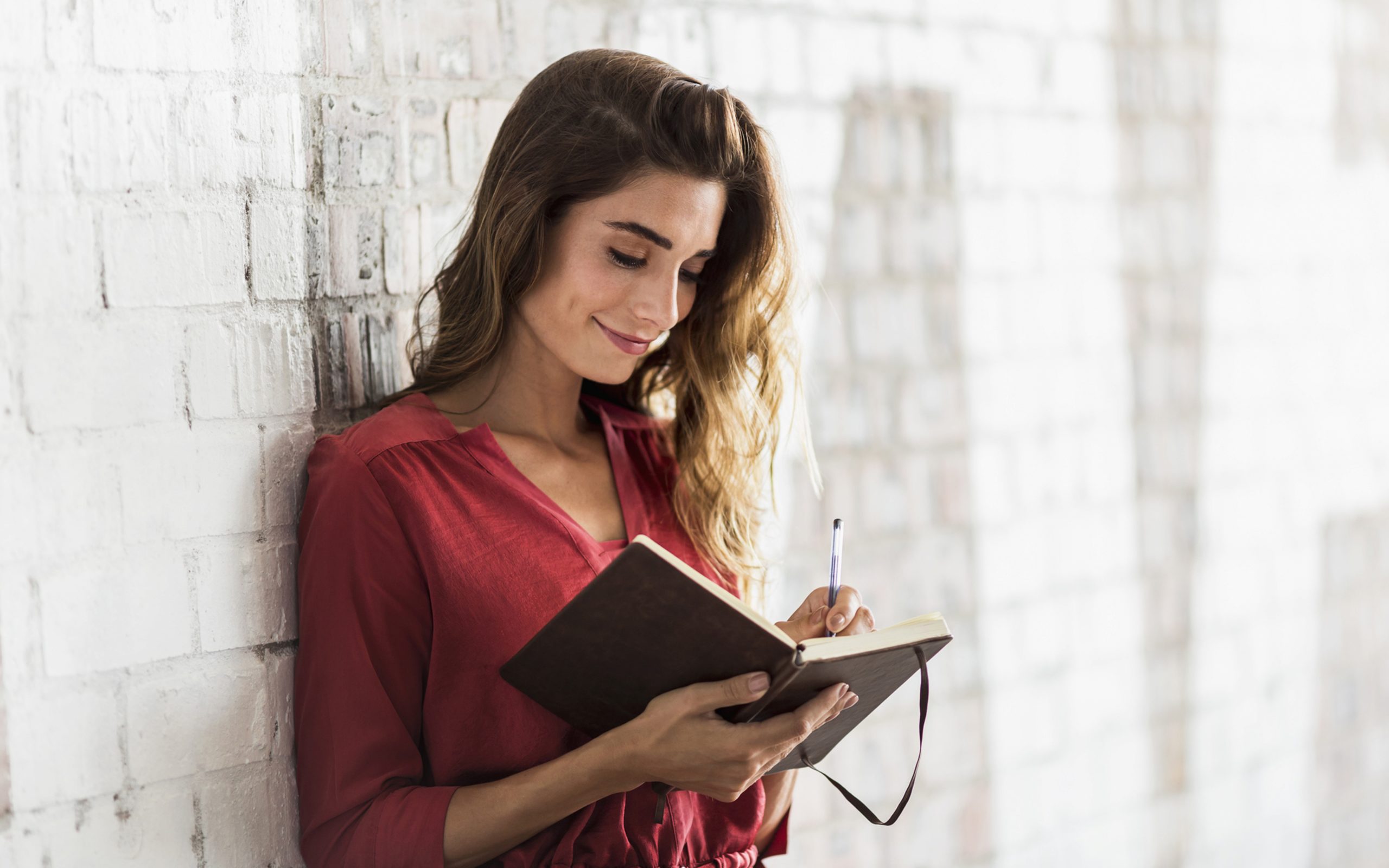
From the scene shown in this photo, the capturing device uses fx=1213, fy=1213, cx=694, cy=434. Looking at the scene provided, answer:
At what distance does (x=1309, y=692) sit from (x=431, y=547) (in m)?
2.53

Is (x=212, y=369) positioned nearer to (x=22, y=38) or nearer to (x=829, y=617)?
(x=22, y=38)

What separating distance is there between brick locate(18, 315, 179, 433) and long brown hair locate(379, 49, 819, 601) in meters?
0.29

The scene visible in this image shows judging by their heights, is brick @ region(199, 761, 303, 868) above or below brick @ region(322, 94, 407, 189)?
below

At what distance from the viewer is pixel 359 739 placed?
4.40 feet

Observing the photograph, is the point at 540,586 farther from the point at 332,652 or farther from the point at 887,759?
the point at 887,759

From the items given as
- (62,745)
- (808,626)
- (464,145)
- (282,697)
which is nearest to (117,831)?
(62,745)

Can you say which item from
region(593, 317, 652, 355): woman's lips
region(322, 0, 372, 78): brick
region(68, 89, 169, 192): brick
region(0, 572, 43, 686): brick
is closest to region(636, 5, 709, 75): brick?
region(322, 0, 372, 78): brick

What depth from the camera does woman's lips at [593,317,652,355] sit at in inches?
58.9

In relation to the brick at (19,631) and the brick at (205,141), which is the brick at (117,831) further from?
the brick at (205,141)

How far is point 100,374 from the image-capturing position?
50.6 inches

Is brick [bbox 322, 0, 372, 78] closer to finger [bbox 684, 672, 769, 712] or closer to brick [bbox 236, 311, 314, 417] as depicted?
brick [bbox 236, 311, 314, 417]

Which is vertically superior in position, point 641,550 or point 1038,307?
point 1038,307

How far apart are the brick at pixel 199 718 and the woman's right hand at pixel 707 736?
1.44 feet

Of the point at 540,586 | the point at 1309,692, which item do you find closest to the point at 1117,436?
the point at 1309,692
